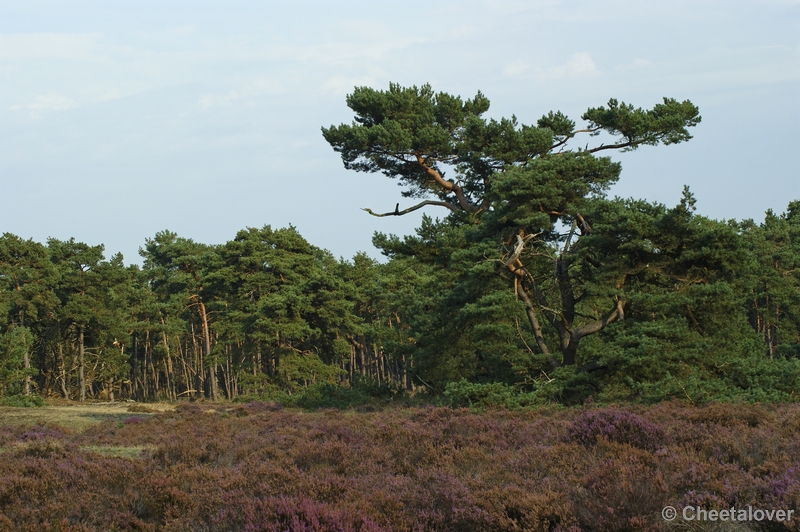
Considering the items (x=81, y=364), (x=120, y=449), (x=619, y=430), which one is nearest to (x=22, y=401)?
(x=81, y=364)

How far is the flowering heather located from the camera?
5777 mm

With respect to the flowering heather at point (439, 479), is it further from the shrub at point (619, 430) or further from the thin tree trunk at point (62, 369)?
the thin tree trunk at point (62, 369)

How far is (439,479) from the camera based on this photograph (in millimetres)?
7293

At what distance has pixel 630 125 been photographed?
975 inches

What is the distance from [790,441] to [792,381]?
7707 mm

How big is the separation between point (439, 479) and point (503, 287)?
13016mm

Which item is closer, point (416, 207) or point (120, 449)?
point (120, 449)

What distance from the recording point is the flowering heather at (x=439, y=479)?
5777 millimetres

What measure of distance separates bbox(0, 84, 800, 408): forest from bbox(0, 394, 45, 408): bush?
0.28 meters

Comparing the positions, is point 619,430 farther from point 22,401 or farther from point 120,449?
point 22,401

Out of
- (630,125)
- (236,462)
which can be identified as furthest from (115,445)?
(630,125)

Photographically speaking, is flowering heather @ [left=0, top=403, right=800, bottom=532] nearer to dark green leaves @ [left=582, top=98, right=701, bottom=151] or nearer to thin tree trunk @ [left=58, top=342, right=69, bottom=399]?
dark green leaves @ [left=582, top=98, right=701, bottom=151]

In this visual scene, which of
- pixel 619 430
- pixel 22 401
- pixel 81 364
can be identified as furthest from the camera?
pixel 81 364

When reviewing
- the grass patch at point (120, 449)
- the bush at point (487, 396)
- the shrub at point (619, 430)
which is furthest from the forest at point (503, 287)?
the grass patch at point (120, 449)
